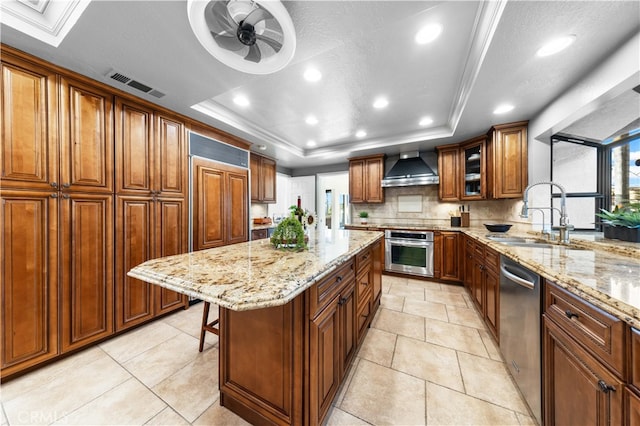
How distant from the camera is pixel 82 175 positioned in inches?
74.4

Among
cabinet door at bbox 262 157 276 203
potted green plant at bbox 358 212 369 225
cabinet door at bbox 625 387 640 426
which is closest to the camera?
cabinet door at bbox 625 387 640 426

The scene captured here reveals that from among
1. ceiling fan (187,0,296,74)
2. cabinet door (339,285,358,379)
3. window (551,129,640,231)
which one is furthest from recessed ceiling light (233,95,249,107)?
window (551,129,640,231)

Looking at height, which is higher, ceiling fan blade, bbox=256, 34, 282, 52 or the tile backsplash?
ceiling fan blade, bbox=256, 34, 282, 52

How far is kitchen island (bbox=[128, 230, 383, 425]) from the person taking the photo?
35.5 inches

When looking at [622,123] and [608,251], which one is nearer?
[608,251]

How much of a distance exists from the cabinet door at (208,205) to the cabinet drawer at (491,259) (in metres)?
3.26

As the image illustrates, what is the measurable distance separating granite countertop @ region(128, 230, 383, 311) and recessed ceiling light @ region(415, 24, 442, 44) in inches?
65.5

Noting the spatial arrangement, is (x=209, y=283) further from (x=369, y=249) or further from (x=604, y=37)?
(x=604, y=37)

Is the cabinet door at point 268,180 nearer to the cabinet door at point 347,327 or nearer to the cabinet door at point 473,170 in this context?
the cabinet door at point 347,327

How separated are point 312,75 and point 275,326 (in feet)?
7.03

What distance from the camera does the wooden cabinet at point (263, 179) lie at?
4262 millimetres

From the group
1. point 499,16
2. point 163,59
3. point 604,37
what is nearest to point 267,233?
point 163,59

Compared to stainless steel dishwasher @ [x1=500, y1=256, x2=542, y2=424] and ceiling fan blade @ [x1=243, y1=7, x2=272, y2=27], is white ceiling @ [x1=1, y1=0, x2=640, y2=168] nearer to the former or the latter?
ceiling fan blade @ [x1=243, y1=7, x2=272, y2=27]

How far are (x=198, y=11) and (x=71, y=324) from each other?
8.42 feet
